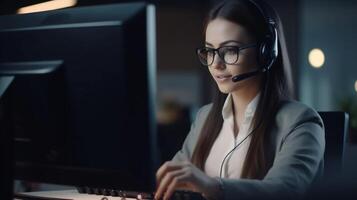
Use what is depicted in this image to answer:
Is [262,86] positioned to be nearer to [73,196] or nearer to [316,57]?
[73,196]

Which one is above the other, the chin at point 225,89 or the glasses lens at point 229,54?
the glasses lens at point 229,54

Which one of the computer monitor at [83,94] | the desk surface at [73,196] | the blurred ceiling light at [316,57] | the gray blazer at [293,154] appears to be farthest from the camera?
the blurred ceiling light at [316,57]

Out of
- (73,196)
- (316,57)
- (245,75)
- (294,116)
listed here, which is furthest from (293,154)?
(316,57)

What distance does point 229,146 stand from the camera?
1456 mm

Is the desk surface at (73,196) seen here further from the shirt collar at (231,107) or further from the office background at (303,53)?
the office background at (303,53)

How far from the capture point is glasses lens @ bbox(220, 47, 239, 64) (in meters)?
1.36

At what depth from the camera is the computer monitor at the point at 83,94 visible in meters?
0.80

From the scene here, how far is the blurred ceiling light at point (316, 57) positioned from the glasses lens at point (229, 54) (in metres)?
2.40

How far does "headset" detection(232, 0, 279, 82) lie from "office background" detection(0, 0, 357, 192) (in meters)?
2.18

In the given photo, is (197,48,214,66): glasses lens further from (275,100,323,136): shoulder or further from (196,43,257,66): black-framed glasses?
(275,100,323,136): shoulder

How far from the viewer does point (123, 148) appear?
816 mm

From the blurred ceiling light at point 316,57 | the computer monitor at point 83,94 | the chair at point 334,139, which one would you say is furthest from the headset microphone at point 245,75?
the blurred ceiling light at point 316,57

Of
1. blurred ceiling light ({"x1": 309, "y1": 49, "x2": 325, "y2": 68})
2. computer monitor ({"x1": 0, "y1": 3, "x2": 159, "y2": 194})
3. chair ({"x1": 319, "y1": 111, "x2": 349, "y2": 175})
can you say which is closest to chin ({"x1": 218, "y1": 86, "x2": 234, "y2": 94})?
chair ({"x1": 319, "y1": 111, "x2": 349, "y2": 175})

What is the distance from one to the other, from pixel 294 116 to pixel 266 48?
181 millimetres
